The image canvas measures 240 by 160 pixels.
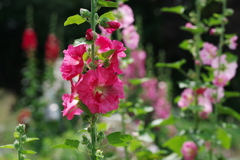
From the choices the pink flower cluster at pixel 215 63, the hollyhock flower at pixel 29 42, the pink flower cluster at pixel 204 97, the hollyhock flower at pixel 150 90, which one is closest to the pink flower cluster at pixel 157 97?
the hollyhock flower at pixel 150 90

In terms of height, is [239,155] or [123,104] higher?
[123,104]

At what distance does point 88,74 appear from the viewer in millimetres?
1101

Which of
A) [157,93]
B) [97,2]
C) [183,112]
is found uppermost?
[97,2]

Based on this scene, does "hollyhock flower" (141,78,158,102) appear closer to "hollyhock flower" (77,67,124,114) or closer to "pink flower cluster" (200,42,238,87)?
"pink flower cluster" (200,42,238,87)

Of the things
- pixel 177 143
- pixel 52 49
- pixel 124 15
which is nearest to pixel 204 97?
pixel 177 143

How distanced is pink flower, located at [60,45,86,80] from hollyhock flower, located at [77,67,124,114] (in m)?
0.04

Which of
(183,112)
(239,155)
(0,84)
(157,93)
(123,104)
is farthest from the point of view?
(0,84)

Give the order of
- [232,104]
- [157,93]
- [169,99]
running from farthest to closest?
[232,104]
[157,93]
[169,99]

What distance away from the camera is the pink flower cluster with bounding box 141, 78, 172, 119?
408 centimetres

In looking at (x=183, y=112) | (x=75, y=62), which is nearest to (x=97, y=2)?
(x=75, y=62)

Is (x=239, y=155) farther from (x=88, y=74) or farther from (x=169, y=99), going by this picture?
(x=88, y=74)

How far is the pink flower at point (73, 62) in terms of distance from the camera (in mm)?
1123

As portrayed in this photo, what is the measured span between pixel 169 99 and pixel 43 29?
9038 millimetres

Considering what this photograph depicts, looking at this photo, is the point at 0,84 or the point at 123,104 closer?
the point at 123,104
